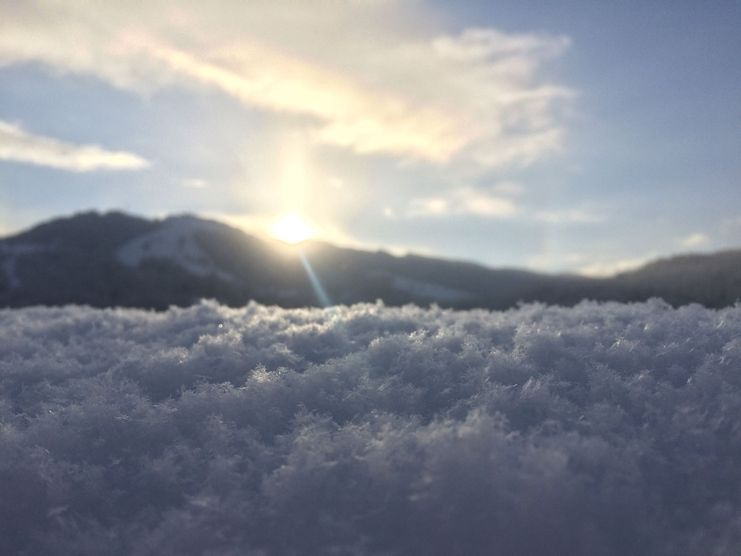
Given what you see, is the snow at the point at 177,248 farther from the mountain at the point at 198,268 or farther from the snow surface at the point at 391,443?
the snow surface at the point at 391,443

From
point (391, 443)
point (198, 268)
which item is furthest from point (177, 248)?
point (391, 443)

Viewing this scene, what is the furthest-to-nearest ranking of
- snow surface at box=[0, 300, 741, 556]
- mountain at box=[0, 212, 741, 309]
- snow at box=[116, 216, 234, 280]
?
snow at box=[116, 216, 234, 280]
mountain at box=[0, 212, 741, 309]
snow surface at box=[0, 300, 741, 556]

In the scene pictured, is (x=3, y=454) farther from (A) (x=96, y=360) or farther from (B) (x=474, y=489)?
(B) (x=474, y=489)

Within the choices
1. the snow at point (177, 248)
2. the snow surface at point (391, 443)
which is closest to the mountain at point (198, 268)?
the snow at point (177, 248)

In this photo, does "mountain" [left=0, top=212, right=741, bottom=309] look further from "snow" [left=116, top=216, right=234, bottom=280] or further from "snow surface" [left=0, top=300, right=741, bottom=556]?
"snow surface" [left=0, top=300, right=741, bottom=556]

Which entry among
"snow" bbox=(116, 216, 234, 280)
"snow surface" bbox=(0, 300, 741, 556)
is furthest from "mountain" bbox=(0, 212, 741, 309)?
"snow surface" bbox=(0, 300, 741, 556)

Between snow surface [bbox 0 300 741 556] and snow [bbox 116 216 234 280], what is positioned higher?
snow [bbox 116 216 234 280]

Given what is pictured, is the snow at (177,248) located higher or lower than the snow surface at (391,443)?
higher
